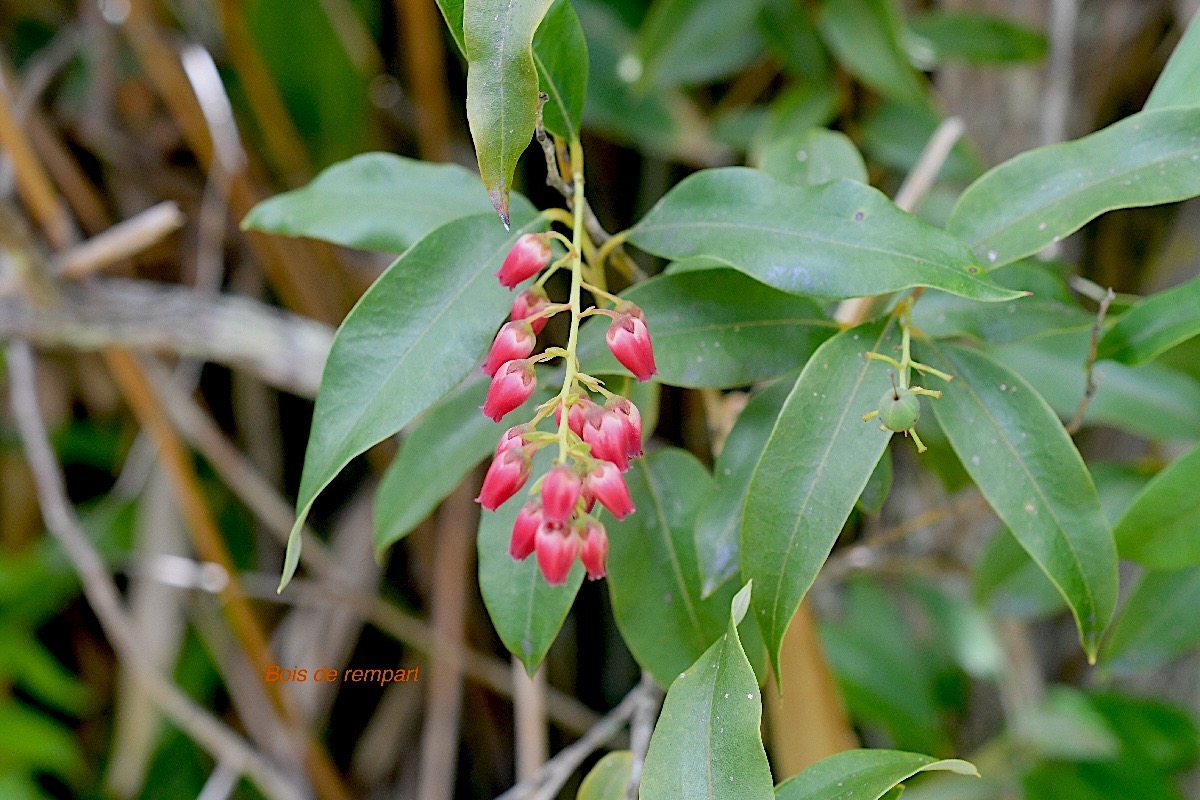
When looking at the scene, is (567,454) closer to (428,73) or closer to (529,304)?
(529,304)

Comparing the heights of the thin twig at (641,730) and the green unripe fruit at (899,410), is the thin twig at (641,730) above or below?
below

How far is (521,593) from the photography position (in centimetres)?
53

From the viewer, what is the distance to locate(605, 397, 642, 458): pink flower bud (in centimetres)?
44

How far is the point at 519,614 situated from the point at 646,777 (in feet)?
0.39

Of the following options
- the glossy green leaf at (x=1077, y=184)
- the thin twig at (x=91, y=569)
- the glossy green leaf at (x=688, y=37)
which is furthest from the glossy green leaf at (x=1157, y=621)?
the thin twig at (x=91, y=569)

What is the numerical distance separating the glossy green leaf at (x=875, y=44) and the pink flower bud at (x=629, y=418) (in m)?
0.76

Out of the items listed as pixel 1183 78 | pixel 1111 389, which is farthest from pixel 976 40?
pixel 1183 78

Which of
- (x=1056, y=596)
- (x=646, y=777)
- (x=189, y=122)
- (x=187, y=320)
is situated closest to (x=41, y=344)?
(x=187, y=320)

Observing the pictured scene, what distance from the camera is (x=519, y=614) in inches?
20.7

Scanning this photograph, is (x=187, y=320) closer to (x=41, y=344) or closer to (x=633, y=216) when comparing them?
(x=41, y=344)

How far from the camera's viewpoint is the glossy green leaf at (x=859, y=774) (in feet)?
1.45

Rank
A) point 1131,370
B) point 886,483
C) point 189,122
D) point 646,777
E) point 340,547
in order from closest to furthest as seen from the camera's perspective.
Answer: point 646,777 < point 886,483 < point 1131,370 < point 189,122 < point 340,547

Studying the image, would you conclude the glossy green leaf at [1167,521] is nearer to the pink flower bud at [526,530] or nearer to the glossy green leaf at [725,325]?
the glossy green leaf at [725,325]

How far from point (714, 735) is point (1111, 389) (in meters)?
0.56
